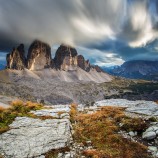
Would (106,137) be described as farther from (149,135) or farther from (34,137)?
(34,137)

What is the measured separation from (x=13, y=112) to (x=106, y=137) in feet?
38.2

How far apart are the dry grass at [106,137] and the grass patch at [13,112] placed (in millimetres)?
6527

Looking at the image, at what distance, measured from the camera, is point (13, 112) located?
2455 centimetres

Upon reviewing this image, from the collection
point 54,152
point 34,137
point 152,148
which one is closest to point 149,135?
point 152,148

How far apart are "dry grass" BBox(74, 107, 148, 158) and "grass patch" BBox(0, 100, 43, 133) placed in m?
6.53

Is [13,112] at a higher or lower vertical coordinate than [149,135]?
higher

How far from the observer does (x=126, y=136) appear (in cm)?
1888

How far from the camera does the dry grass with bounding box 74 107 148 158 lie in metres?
15.5

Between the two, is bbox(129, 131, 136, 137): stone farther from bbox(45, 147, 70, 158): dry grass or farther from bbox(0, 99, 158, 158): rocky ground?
bbox(45, 147, 70, 158): dry grass

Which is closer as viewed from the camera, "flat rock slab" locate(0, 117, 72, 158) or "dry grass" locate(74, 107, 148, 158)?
"dry grass" locate(74, 107, 148, 158)

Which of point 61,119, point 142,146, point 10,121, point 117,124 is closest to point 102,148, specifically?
point 142,146

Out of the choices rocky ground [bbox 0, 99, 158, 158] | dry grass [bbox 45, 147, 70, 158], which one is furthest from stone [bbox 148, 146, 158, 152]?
dry grass [bbox 45, 147, 70, 158]

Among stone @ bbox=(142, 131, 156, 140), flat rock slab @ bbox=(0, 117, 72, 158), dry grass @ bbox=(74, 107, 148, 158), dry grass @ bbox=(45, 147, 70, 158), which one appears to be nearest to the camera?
dry grass @ bbox=(45, 147, 70, 158)

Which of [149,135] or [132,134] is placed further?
[132,134]
